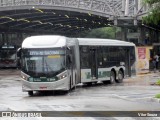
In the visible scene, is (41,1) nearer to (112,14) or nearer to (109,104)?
(112,14)

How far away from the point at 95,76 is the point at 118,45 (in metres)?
4.93

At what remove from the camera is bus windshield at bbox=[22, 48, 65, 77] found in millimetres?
Result: 24672

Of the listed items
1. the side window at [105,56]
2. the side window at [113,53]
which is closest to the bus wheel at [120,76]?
the side window at [113,53]

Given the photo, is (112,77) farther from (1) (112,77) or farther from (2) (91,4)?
(2) (91,4)

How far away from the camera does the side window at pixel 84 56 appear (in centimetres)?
→ 2967

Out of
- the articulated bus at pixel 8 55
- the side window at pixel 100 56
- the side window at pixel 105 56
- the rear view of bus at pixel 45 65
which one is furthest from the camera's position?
the articulated bus at pixel 8 55

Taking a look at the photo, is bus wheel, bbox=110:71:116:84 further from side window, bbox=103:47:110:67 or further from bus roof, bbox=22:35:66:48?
bus roof, bbox=22:35:66:48

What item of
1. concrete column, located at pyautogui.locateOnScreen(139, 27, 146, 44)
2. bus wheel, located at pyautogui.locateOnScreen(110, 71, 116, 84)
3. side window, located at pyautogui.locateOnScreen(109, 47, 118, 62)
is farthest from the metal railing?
bus wheel, located at pyautogui.locateOnScreen(110, 71, 116, 84)

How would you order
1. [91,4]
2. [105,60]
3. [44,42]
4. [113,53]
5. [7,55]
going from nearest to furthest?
[44,42] < [105,60] < [113,53] < [91,4] < [7,55]

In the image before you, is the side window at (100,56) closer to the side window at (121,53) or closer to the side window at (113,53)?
the side window at (113,53)

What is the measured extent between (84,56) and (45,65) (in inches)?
222

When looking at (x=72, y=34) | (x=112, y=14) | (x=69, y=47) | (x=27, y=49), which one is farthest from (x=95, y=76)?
(x=72, y=34)

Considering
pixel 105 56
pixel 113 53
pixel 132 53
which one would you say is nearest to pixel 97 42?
pixel 105 56

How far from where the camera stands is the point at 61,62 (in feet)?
82.4
